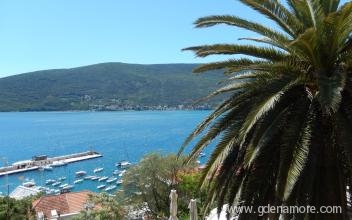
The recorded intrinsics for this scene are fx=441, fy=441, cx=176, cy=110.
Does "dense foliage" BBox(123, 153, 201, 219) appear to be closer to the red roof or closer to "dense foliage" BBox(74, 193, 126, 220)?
"dense foliage" BBox(74, 193, 126, 220)

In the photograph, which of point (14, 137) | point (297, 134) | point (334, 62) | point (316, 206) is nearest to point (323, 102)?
point (297, 134)

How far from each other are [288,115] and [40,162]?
88.7m

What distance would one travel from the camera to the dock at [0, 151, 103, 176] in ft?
276

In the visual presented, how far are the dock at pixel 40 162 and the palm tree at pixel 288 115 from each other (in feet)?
251

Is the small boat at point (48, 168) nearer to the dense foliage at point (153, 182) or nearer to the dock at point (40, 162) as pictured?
the dock at point (40, 162)

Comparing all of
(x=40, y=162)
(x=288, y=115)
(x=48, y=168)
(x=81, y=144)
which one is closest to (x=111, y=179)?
(x=48, y=168)

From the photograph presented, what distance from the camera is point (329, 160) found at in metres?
5.77

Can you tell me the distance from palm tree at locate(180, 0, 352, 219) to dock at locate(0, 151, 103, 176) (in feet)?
251

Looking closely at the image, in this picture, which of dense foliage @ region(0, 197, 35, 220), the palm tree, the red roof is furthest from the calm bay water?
the palm tree

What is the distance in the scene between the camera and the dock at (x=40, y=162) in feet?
276

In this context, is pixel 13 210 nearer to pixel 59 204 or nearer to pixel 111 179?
pixel 59 204

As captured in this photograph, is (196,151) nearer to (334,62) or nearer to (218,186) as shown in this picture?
(218,186)

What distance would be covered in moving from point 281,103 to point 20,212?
2492 cm

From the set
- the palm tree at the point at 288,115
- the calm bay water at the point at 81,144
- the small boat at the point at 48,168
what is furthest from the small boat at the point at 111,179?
the palm tree at the point at 288,115
